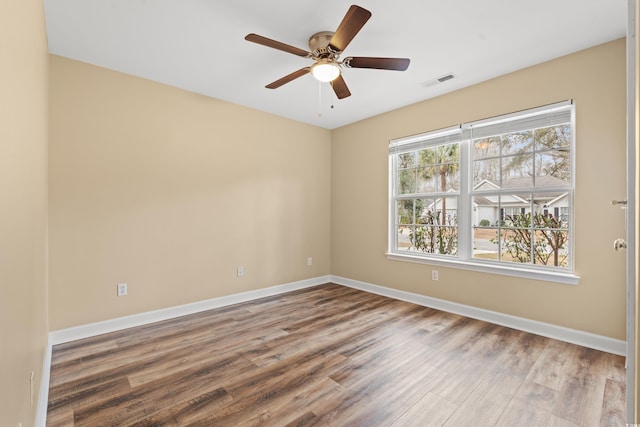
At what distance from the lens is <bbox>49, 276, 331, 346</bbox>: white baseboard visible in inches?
108

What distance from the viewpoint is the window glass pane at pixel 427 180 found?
387 centimetres

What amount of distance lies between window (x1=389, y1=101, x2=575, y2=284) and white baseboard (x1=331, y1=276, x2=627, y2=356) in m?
0.50

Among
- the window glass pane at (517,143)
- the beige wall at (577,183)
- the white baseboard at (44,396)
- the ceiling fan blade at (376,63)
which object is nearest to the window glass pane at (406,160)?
the beige wall at (577,183)

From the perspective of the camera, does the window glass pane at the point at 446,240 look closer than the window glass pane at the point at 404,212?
Yes

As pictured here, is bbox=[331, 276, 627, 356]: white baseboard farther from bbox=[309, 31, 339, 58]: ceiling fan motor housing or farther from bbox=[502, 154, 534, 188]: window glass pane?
bbox=[309, 31, 339, 58]: ceiling fan motor housing

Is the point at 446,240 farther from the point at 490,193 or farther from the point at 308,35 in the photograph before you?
the point at 308,35

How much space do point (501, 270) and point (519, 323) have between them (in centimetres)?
53

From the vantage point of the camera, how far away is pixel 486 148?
337cm

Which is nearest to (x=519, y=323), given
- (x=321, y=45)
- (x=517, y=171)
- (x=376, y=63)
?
(x=517, y=171)

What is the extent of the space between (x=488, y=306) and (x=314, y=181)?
293 centimetres

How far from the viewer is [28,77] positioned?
1.35 metres

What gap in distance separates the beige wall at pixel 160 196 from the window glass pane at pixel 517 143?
106 inches

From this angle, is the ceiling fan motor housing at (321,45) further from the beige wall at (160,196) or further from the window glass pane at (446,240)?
the window glass pane at (446,240)

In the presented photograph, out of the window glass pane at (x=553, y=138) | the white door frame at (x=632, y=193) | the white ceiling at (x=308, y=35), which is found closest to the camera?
the white door frame at (x=632, y=193)
